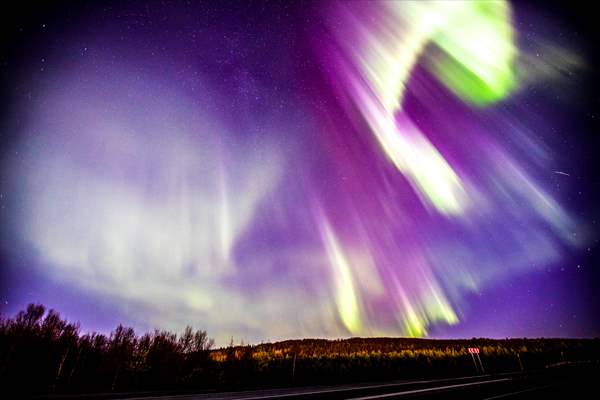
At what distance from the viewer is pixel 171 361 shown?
41.3 m

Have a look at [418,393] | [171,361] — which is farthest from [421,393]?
[171,361]

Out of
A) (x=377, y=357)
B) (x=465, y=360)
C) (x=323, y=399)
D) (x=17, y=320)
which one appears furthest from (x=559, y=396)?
(x=17, y=320)

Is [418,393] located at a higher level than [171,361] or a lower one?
higher

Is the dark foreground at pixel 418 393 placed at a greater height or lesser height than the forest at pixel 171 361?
Result: greater

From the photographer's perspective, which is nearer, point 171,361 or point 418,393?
point 418,393

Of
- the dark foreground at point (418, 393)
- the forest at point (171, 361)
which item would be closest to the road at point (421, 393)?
the dark foreground at point (418, 393)

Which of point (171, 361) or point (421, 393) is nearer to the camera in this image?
point (421, 393)

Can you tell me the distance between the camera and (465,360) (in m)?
33.9

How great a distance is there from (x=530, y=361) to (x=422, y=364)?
19.3 meters

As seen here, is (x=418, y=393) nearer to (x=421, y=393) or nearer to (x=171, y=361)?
(x=421, y=393)

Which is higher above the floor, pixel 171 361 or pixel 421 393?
pixel 421 393

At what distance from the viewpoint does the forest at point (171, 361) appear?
27547mm

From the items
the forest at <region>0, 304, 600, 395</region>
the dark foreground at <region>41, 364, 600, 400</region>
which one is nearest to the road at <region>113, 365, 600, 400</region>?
the dark foreground at <region>41, 364, 600, 400</region>

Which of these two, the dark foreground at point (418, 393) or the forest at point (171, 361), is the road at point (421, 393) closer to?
the dark foreground at point (418, 393)
